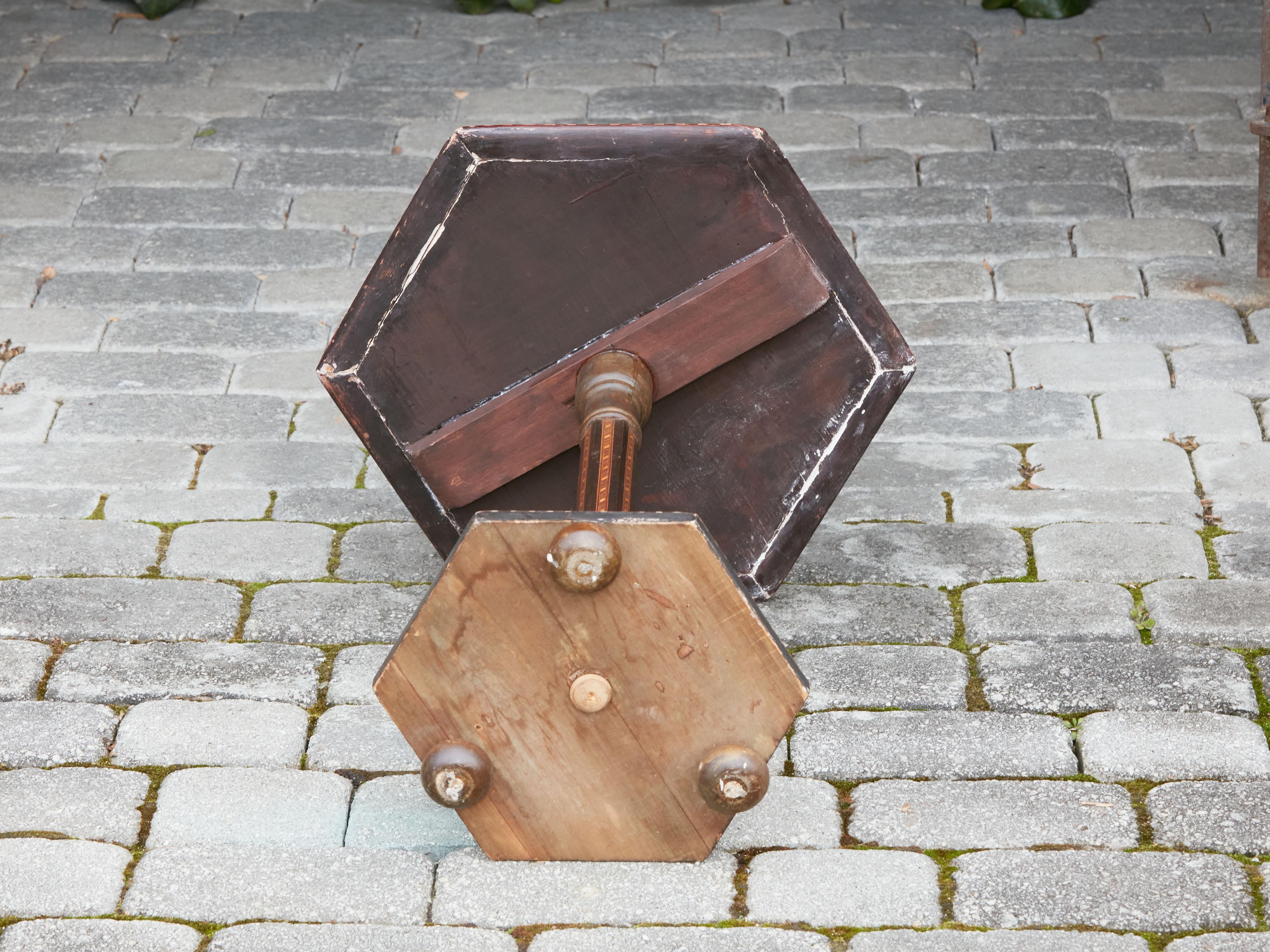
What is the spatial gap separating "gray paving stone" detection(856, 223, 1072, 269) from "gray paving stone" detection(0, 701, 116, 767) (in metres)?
2.79

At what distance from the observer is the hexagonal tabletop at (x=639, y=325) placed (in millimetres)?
2881

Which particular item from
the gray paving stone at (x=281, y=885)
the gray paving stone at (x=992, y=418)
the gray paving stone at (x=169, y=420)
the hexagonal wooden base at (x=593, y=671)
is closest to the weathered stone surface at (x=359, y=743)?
the gray paving stone at (x=281, y=885)

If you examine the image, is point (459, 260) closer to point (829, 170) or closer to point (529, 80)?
point (829, 170)

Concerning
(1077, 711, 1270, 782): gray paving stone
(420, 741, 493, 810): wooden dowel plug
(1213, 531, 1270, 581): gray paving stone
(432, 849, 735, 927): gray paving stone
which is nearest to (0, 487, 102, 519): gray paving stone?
(432, 849, 735, 927): gray paving stone

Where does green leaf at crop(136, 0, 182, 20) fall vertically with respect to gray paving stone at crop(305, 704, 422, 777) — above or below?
below

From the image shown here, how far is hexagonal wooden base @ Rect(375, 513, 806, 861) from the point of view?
7.44ft

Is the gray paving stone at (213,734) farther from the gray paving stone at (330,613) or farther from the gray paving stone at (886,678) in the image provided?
the gray paving stone at (886,678)

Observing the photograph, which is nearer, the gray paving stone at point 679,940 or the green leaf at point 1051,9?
the gray paving stone at point 679,940

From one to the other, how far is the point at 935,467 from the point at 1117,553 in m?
0.54

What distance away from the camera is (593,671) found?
7.67 ft

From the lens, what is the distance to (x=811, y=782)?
8.97ft

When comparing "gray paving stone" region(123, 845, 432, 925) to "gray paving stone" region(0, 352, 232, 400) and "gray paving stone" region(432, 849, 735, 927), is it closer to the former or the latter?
"gray paving stone" region(432, 849, 735, 927)

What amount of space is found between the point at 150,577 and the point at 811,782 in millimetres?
1556

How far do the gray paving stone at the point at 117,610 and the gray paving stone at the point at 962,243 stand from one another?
7.90ft
